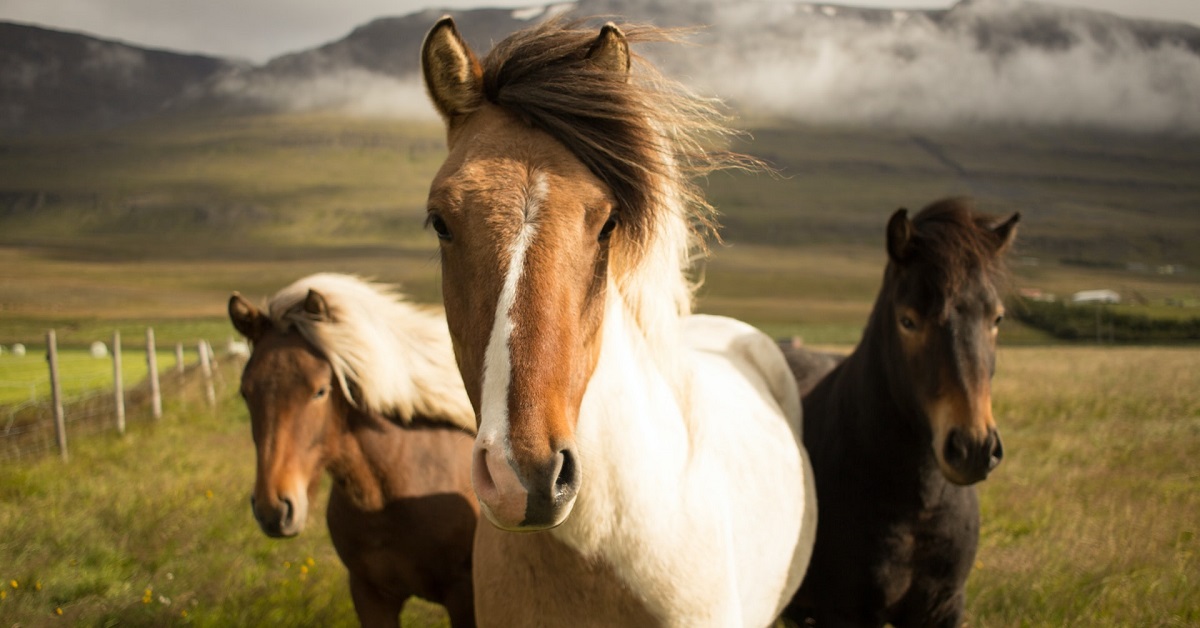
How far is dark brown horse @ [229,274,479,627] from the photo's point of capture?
402 cm

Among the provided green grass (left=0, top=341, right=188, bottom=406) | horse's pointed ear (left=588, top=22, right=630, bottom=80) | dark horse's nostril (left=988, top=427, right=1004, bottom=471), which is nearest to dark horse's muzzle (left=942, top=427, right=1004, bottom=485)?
dark horse's nostril (left=988, top=427, right=1004, bottom=471)

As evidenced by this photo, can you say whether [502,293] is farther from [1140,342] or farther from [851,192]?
[851,192]

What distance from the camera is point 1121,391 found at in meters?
14.4

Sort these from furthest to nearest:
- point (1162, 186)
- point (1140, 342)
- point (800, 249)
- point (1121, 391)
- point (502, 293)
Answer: point (1162, 186)
point (800, 249)
point (1140, 342)
point (1121, 391)
point (502, 293)

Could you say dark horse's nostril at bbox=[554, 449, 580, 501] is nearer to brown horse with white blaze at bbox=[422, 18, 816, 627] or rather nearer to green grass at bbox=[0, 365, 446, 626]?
brown horse with white blaze at bbox=[422, 18, 816, 627]

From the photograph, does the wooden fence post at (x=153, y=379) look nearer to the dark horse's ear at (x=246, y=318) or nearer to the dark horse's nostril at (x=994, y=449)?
the dark horse's ear at (x=246, y=318)

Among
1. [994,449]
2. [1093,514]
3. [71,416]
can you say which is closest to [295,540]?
[994,449]

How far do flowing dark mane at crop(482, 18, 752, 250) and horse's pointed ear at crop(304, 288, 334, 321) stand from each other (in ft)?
8.41

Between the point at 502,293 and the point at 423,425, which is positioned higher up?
the point at 502,293

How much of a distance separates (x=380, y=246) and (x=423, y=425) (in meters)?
167

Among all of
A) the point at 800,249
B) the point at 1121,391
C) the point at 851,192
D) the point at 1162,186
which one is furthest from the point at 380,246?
the point at 1162,186

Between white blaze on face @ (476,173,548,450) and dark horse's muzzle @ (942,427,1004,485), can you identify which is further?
dark horse's muzzle @ (942,427,1004,485)

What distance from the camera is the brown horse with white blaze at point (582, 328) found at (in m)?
1.58

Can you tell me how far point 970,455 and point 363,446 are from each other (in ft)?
10.0
